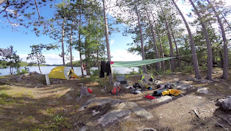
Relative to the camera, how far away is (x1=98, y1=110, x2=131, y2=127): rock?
2.00m

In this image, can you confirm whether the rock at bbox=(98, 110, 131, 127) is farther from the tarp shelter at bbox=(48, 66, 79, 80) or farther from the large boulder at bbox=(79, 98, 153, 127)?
the tarp shelter at bbox=(48, 66, 79, 80)

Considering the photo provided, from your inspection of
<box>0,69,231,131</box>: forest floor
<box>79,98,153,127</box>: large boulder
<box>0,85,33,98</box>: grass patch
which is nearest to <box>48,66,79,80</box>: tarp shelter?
<box>0,85,33,98</box>: grass patch

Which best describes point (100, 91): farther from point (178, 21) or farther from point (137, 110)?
point (178, 21)

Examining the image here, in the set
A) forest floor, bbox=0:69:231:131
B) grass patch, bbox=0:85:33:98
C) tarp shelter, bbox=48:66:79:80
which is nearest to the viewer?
forest floor, bbox=0:69:231:131

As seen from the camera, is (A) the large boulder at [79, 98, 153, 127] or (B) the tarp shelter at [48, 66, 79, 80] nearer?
(A) the large boulder at [79, 98, 153, 127]

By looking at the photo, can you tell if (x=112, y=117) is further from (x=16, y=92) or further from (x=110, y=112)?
(x=16, y=92)

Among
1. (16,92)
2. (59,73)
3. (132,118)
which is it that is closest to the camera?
(132,118)

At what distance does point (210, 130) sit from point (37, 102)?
4.00 meters

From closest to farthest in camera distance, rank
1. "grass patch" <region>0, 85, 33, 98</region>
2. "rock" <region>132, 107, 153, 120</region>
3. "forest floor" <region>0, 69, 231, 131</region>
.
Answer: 1. "forest floor" <region>0, 69, 231, 131</region>
2. "rock" <region>132, 107, 153, 120</region>
3. "grass patch" <region>0, 85, 33, 98</region>

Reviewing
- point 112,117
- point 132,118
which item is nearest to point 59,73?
point 112,117

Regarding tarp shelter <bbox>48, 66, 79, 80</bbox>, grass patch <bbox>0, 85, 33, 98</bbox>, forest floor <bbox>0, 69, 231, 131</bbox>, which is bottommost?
forest floor <bbox>0, 69, 231, 131</bbox>

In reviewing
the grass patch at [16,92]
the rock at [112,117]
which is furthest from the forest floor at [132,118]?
the grass patch at [16,92]

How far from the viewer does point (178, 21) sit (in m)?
8.94

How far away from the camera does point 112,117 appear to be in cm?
211
